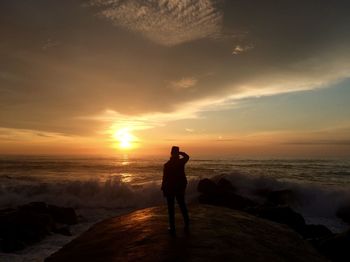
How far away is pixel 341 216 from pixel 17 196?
87.3ft

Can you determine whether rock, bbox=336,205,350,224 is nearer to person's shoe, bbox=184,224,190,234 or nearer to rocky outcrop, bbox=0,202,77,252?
rocky outcrop, bbox=0,202,77,252

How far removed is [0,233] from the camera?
16.7 meters

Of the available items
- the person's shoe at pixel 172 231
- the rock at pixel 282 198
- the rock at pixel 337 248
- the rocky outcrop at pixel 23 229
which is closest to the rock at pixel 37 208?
the rocky outcrop at pixel 23 229

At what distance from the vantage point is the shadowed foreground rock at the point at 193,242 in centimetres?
699

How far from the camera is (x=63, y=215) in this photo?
21.6 metres

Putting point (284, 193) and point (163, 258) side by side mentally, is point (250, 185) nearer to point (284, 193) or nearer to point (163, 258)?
point (284, 193)

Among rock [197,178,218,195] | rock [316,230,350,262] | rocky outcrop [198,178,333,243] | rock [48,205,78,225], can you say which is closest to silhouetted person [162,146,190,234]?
rock [316,230,350,262]

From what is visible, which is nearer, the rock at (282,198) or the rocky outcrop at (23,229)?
the rocky outcrop at (23,229)

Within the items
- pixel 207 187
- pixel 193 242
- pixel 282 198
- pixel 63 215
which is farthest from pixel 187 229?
pixel 282 198

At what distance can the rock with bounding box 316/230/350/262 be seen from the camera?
10641mm

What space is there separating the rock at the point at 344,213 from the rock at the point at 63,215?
17399mm

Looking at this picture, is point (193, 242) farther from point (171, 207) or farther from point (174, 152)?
point (174, 152)

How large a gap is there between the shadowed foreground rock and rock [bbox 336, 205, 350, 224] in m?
15.9

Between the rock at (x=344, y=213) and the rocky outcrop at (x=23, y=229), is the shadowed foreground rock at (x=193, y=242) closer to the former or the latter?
the rocky outcrop at (x=23, y=229)
